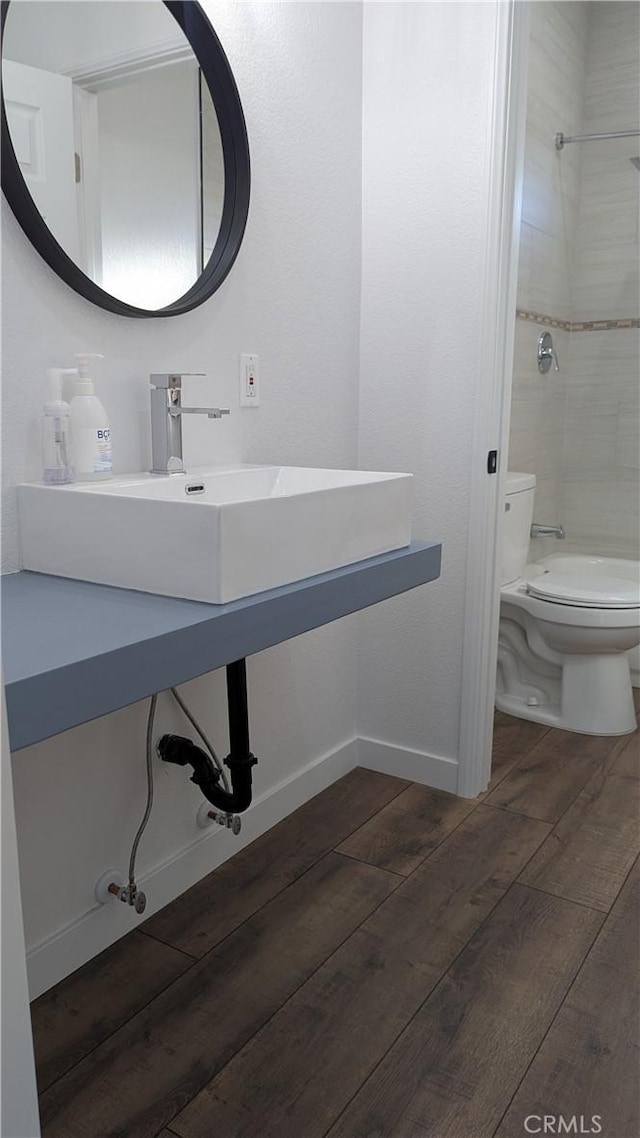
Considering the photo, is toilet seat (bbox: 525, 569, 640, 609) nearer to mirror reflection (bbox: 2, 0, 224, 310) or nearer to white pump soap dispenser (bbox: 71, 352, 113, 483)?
mirror reflection (bbox: 2, 0, 224, 310)

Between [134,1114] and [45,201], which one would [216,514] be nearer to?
[45,201]

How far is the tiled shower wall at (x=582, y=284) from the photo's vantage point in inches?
117

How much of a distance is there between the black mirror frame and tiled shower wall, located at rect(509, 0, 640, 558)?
4.73 ft

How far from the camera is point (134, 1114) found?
49.5 inches

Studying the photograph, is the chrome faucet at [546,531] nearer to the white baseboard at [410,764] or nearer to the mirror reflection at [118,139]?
the white baseboard at [410,764]

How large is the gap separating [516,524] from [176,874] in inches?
62.8

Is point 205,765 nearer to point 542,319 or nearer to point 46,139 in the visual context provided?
point 46,139

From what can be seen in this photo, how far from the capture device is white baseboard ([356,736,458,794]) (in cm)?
227

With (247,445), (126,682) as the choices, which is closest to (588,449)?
(247,445)

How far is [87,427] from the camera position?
139cm

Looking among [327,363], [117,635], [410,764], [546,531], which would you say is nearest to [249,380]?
[327,363]

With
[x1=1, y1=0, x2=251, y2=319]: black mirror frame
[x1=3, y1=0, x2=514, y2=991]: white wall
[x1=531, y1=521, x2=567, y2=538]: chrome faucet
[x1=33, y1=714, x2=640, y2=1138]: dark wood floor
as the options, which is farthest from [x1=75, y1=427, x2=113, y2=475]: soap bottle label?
[x1=531, y1=521, x2=567, y2=538]: chrome faucet

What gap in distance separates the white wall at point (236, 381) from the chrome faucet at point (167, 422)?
0.04 meters

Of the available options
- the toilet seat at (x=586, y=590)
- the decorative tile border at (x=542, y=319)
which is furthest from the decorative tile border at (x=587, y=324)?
the toilet seat at (x=586, y=590)
